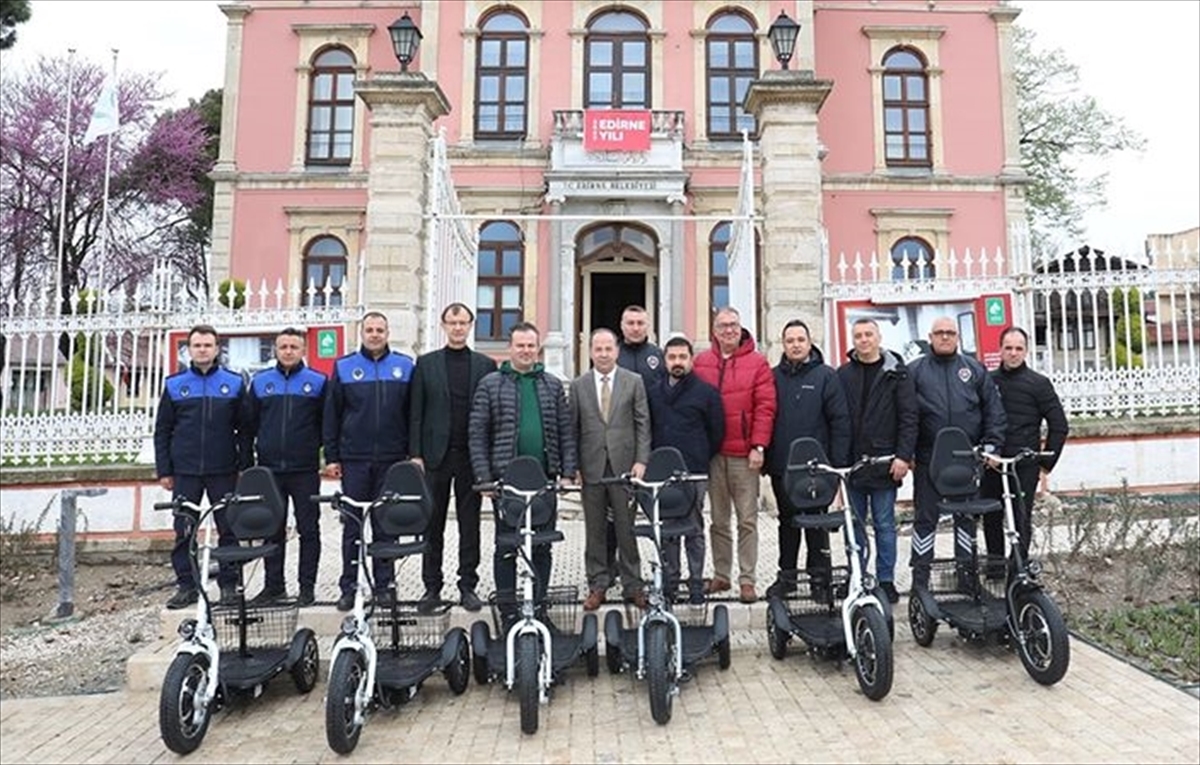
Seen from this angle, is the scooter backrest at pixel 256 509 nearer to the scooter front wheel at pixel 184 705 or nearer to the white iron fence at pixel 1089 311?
the scooter front wheel at pixel 184 705

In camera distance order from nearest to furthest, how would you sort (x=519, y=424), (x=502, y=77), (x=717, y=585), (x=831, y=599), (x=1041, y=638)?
(x=1041, y=638) → (x=831, y=599) → (x=519, y=424) → (x=717, y=585) → (x=502, y=77)

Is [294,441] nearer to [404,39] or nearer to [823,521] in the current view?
[823,521]

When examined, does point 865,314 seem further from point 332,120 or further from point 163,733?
point 332,120


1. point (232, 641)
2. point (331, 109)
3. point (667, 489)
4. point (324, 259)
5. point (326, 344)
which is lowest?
point (232, 641)

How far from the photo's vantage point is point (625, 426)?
17.6ft

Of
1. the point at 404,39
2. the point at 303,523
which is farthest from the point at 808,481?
the point at 404,39

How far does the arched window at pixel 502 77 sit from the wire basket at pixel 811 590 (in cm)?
1767

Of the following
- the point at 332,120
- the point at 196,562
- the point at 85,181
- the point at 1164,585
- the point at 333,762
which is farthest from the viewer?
the point at 85,181

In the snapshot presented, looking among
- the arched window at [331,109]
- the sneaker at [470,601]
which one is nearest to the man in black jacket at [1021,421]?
the sneaker at [470,601]

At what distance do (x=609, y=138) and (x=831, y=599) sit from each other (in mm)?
16107

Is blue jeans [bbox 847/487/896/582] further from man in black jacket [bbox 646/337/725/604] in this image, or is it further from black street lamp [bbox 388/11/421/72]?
black street lamp [bbox 388/11/421/72]

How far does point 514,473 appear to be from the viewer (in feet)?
15.1

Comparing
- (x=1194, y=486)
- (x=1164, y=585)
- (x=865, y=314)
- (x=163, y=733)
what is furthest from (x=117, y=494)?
(x=1194, y=486)

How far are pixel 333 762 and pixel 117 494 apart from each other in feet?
20.5
